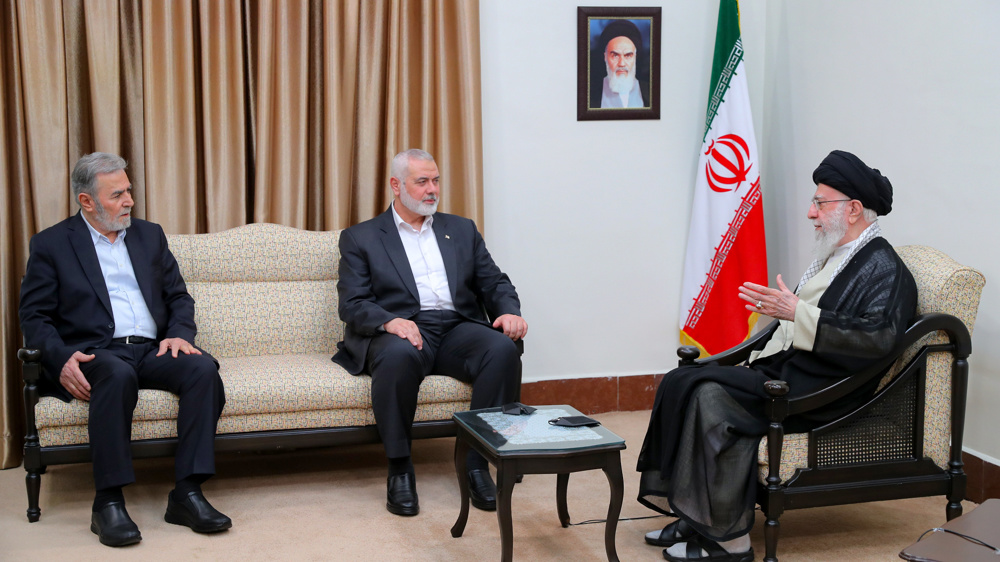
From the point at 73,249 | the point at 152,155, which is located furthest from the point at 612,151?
the point at 73,249

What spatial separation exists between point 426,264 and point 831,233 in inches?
63.6

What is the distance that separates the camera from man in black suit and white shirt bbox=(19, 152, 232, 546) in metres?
2.99

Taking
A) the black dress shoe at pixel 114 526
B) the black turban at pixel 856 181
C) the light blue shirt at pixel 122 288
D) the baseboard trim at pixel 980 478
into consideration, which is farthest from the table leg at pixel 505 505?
the baseboard trim at pixel 980 478

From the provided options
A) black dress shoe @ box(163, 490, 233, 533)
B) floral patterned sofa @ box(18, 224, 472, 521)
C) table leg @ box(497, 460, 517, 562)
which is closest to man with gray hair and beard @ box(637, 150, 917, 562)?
table leg @ box(497, 460, 517, 562)

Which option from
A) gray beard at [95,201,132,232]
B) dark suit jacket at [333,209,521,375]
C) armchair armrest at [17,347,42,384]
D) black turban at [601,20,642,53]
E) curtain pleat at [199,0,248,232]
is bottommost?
armchair armrest at [17,347,42,384]

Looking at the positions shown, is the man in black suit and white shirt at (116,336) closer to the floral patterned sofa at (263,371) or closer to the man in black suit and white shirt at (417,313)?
the floral patterned sofa at (263,371)

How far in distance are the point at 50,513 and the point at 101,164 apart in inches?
49.9

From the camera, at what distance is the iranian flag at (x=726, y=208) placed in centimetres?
434

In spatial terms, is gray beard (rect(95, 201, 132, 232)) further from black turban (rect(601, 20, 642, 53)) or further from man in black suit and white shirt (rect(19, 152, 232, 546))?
black turban (rect(601, 20, 642, 53))

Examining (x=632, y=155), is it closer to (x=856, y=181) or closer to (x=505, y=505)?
(x=856, y=181)

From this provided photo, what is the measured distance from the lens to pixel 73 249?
A: 10.8ft

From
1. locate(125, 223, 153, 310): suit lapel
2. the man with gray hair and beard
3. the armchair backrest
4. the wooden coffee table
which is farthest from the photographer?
locate(125, 223, 153, 310): suit lapel

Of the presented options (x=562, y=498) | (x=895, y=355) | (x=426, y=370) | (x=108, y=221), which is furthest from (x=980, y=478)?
(x=108, y=221)

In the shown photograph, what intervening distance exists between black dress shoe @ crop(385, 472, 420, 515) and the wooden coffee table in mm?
507
